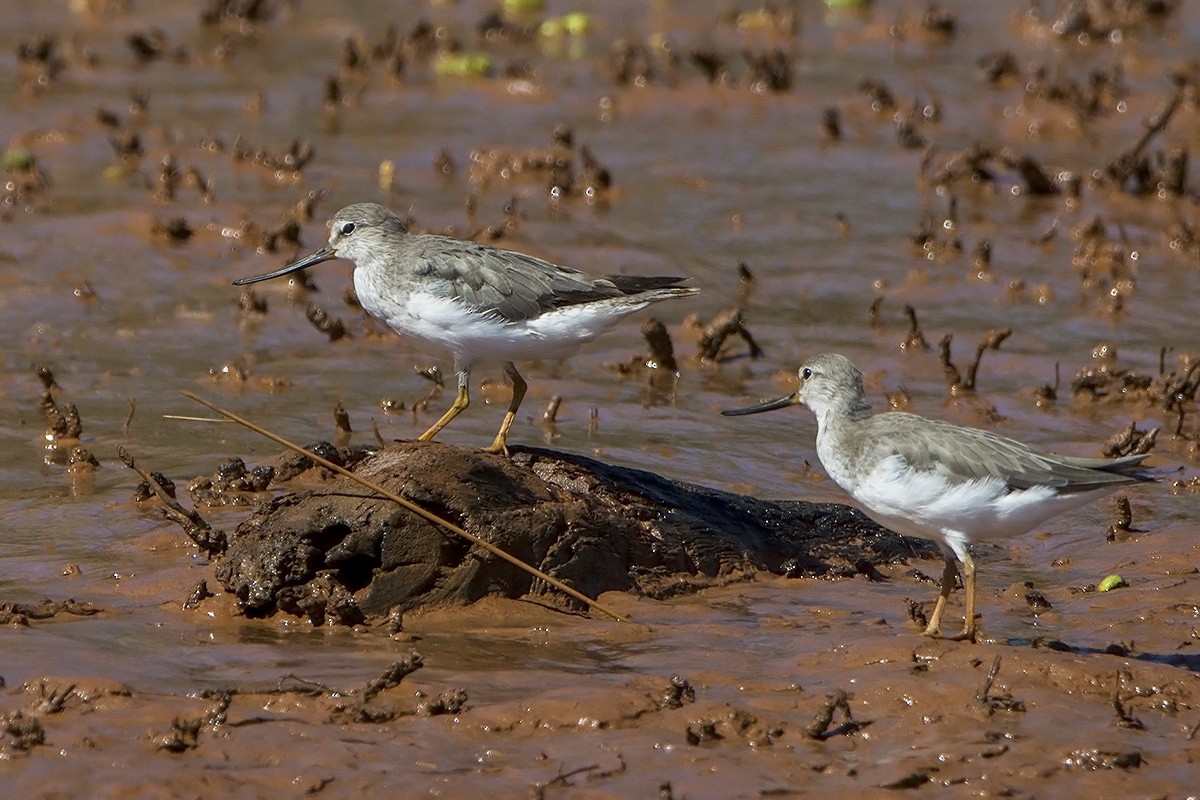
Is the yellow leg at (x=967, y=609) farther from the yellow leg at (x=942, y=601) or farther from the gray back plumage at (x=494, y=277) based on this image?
the gray back plumage at (x=494, y=277)

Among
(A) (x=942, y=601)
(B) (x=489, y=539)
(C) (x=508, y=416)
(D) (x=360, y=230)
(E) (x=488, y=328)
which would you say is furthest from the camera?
(D) (x=360, y=230)

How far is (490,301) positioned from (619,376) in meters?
3.46

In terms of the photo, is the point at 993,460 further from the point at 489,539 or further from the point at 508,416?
the point at 508,416

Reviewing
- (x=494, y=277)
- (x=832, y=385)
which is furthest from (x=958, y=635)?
(x=494, y=277)

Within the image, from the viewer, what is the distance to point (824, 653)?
299 inches

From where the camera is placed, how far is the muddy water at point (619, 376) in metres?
6.66

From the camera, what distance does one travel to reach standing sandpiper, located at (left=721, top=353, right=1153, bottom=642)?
765 centimetres

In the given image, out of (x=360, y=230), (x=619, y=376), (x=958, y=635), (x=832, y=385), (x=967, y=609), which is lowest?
(x=619, y=376)

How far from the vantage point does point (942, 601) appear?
7.80m

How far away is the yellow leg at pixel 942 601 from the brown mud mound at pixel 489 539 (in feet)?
3.58

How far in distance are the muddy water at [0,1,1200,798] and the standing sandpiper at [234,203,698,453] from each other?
152 cm

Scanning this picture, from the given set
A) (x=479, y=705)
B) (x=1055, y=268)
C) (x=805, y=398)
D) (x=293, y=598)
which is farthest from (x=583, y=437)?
(x=1055, y=268)

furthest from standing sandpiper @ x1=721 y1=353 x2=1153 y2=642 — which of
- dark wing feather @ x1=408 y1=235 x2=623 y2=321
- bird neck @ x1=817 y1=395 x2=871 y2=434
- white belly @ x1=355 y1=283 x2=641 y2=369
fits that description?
dark wing feather @ x1=408 y1=235 x2=623 y2=321

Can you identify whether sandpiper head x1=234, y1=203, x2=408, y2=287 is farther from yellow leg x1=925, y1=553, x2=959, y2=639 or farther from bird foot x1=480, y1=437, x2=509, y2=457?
yellow leg x1=925, y1=553, x2=959, y2=639
